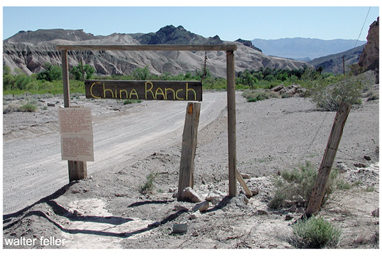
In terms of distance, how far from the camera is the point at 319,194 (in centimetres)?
465

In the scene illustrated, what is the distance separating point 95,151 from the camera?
1135 cm

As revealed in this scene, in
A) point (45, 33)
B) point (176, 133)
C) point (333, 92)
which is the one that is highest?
point (45, 33)

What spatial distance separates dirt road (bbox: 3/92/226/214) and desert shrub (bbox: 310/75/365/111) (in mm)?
5673

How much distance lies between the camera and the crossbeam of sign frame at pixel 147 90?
5812mm

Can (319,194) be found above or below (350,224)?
above

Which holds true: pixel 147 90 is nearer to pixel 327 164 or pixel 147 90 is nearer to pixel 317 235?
pixel 327 164

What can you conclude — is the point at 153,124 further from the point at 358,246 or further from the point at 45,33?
the point at 45,33

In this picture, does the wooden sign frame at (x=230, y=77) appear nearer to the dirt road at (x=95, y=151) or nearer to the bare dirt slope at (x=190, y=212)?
the bare dirt slope at (x=190, y=212)

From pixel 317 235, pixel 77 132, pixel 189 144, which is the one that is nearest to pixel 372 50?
pixel 189 144

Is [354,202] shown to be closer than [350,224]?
No

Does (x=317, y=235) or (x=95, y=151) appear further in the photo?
(x=95, y=151)

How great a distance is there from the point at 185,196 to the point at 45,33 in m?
149

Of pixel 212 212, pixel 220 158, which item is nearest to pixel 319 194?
pixel 212 212
